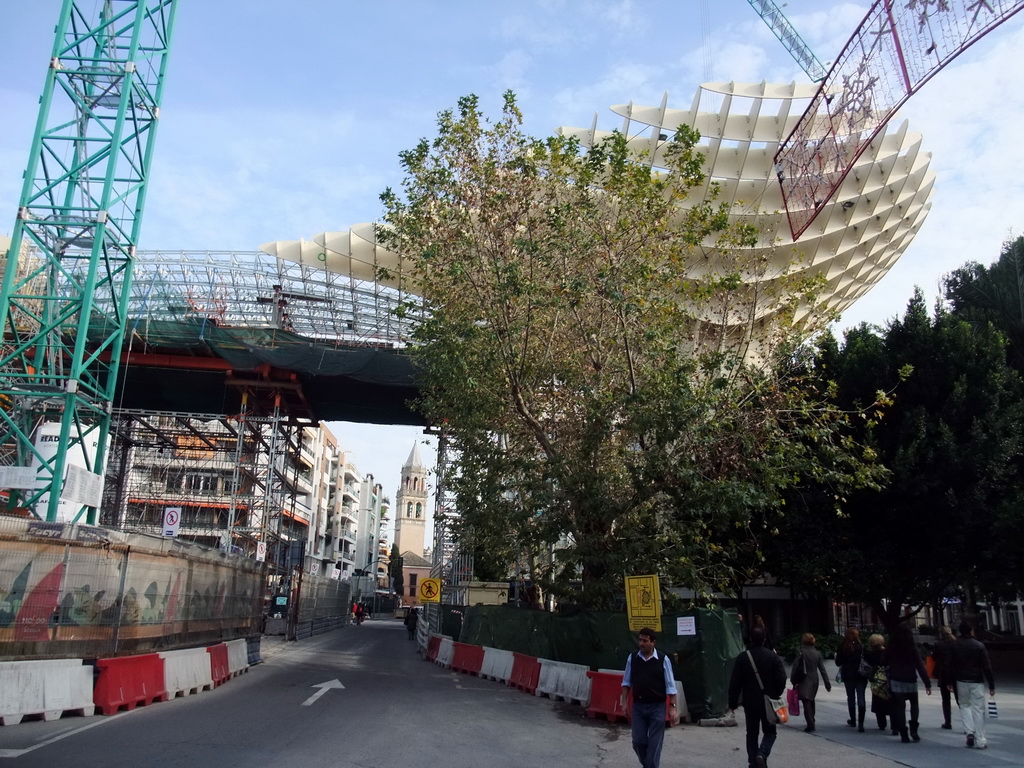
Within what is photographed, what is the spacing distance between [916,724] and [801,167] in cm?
2739

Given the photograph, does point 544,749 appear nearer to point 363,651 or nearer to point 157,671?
point 157,671

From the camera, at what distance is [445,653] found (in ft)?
76.9

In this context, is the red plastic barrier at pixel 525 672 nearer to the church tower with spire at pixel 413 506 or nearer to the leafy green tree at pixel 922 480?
the leafy green tree at pixel 922 480

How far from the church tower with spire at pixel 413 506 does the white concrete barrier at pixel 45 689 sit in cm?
12030

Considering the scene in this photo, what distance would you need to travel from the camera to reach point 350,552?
343ft

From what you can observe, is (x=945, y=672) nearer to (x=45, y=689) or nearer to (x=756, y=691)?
(x=756, y=691)

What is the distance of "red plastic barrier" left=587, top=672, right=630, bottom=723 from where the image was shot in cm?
1239

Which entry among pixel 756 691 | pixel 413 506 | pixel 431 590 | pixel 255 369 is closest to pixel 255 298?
pixel 255 369

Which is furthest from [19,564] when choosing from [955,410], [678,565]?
[955,410]

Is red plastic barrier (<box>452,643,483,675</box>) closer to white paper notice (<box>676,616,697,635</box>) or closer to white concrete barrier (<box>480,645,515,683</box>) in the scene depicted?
white concrete barrier (<box>480,645,515,683</box>)

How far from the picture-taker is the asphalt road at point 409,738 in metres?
8.45

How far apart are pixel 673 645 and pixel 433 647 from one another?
580 inches

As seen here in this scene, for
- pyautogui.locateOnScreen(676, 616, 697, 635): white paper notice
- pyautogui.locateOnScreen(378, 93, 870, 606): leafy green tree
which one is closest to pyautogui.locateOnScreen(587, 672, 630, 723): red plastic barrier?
pyautogui.locateOnScreen(676, 616, 697, 635): white paper notice

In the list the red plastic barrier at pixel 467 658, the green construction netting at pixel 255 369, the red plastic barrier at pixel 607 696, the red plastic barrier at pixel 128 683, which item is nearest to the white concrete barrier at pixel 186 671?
the red plastic barrier at pixel 128 683
